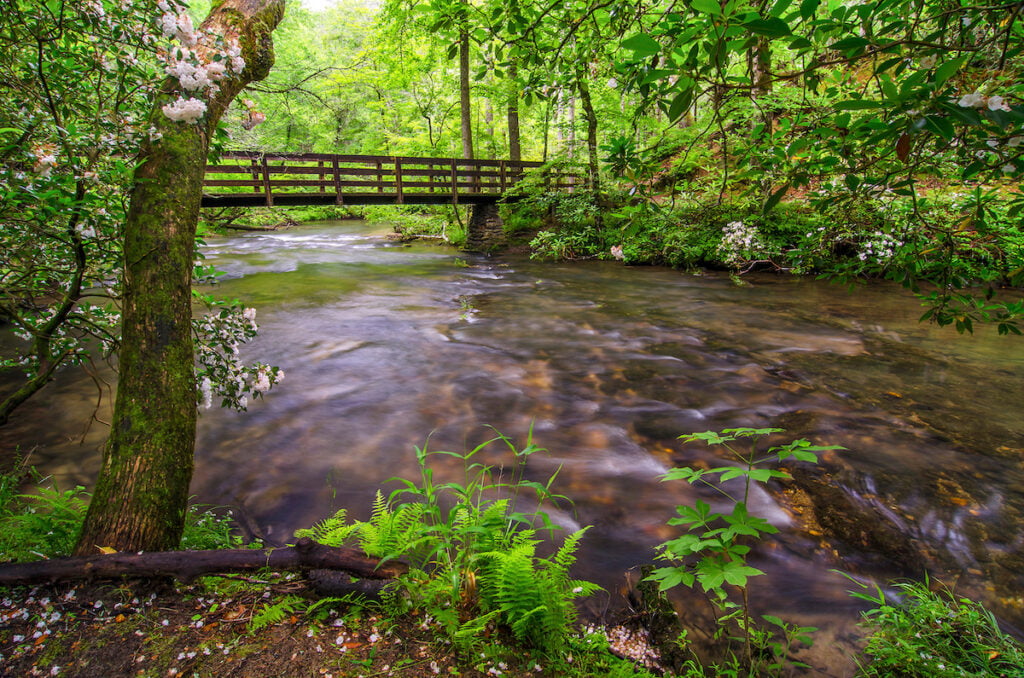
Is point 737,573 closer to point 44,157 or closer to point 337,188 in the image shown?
point 44,157

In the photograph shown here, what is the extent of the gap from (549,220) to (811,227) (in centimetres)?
900

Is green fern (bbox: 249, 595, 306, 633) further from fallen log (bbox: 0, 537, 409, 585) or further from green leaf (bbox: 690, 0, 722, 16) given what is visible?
green leaf (bbox: 690, 0, 722, 16)

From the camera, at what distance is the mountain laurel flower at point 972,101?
134 centimetres

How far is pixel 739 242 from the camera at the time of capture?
39.5ft

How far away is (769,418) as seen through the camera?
16.9 feet

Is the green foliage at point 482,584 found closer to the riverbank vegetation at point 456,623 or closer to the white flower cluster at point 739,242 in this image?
the riverbank vegetation at point 456,623

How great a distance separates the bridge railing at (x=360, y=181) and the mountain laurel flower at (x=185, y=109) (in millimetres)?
10927

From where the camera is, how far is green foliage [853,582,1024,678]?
212 centimetres

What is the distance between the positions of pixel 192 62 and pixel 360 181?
585 inches

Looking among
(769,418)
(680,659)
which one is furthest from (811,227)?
(680,659)

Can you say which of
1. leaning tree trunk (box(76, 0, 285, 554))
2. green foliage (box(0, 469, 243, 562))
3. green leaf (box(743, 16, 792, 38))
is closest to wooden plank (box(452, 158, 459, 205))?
green foliage (box(0, 469, 243, 562))

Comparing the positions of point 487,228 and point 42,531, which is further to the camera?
point 487,228

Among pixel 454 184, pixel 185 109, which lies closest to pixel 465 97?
pixel 454 184

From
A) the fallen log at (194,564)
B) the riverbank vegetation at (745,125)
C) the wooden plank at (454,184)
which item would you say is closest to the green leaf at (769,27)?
the riverbank vegetation at (745,125)
